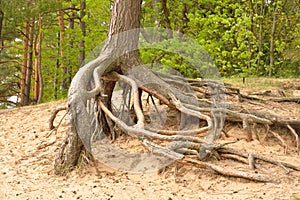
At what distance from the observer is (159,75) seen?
688 cm

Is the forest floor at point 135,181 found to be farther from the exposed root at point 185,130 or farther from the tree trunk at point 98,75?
the tree trunk at point 98,75

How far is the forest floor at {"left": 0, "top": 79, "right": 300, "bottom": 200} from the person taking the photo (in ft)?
13.8

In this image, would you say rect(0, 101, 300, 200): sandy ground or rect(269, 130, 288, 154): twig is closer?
rect(0, 101, 300, 200): sandy ground

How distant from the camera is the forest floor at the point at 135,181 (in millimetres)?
4199

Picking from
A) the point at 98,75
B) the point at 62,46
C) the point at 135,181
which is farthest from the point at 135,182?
the point at 62,46

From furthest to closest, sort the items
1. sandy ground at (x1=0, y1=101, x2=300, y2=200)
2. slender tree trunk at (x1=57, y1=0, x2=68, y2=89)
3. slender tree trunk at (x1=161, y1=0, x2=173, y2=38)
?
1. slender tree trunk at (x1=57, y1=0, x2=68, y2=89)
2. slender tree trunk at (x1=161, y1=0, x2=173, y2=38)
3. sandy ground at (x1=0, y1=101, x2=300, y2=200)

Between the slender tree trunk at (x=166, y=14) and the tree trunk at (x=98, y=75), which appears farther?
the slender tree trunk at (x=166, y=14)

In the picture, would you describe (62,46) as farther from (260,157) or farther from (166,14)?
(260,157)

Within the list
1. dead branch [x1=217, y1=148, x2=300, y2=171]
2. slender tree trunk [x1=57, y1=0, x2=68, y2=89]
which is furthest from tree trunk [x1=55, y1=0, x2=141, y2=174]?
slender tree trunk [x1=57, y1=0, x2=68, y2=89]

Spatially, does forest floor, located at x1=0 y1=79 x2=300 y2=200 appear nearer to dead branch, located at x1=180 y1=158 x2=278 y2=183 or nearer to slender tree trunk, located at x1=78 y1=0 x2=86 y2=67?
dead branch, located at x1=180 y1=158 x2=278 y2=183

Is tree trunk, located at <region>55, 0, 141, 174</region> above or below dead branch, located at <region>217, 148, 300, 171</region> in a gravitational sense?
above

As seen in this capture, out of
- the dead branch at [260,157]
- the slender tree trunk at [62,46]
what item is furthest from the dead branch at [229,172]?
the slender tree trunk at [62,46]

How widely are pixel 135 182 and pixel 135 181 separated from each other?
0.04 metres

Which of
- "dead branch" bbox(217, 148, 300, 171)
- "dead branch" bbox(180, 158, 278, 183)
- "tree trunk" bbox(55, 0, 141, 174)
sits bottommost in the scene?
"dead branch" bbox(180, 158, 278, 183)
